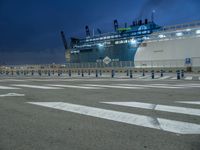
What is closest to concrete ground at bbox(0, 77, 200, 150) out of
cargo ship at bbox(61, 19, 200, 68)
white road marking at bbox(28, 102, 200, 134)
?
white road marking at bbox(28, 102, 200, 134)

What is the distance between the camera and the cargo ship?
42.7m

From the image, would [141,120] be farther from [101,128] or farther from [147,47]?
[147,47]

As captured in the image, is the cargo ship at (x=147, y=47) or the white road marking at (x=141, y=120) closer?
the white road marking at (x=141, y=120)

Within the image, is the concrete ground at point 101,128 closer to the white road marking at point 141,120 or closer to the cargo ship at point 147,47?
the white road marking at point 141,120

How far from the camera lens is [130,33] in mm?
63781

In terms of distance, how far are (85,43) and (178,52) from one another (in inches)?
1607

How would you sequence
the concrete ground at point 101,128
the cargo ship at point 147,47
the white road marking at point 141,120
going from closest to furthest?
the concrete ground at point 101,128, the white road marking at point 141,120, the cargo ship at point 147,47

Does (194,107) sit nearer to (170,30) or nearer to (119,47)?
(170,30)

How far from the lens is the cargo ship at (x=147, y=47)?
42.7 metres

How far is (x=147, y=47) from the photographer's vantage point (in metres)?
49.9

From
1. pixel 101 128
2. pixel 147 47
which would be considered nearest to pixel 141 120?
pixel 101 128

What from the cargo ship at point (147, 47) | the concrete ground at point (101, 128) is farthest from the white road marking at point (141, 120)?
the cargo ship at point (147, 47)

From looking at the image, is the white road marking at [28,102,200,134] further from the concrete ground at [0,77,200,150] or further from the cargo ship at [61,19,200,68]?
the cargo ship at [61,19,200,68]

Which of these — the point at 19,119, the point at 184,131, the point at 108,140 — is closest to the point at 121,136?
the point at 108,140
